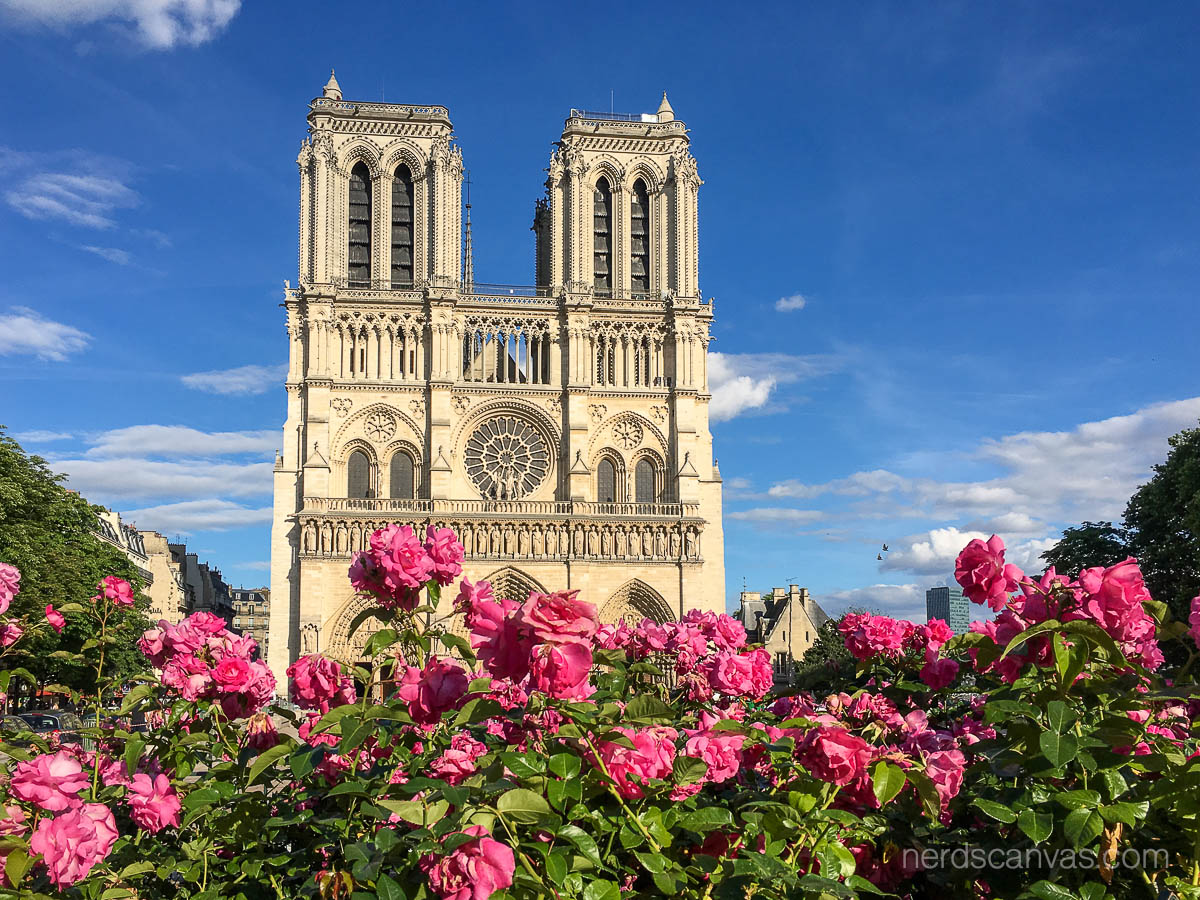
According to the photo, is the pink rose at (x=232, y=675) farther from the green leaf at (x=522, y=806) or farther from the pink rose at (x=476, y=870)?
the pink rose at (x=476, y=870)

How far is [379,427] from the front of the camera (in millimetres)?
39281

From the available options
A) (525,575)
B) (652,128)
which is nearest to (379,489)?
(525,575)

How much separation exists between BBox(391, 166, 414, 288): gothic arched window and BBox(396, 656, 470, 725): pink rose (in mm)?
38653

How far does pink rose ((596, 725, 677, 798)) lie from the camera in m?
3.18

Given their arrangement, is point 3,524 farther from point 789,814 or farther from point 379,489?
point 789,814

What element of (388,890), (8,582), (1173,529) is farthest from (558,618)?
(1173,529)

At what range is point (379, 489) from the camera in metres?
39.1

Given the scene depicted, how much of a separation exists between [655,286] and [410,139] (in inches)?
430

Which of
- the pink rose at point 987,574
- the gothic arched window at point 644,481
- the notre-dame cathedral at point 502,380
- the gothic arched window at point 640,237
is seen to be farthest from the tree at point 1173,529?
the pink rose at point 987,574

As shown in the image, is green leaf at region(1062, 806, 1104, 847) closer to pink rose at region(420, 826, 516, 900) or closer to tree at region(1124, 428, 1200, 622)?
pink rose at region(420, 826, 516, 900)

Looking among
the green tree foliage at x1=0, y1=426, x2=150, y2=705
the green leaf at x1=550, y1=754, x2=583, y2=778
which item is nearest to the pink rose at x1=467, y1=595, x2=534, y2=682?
the green leaf at x1=550, y1=754, x2=583, y2=778

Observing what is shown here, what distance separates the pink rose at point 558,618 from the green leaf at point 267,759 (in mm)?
1346

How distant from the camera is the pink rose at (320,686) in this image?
175 inches

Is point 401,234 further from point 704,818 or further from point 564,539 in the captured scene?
point 704,818
